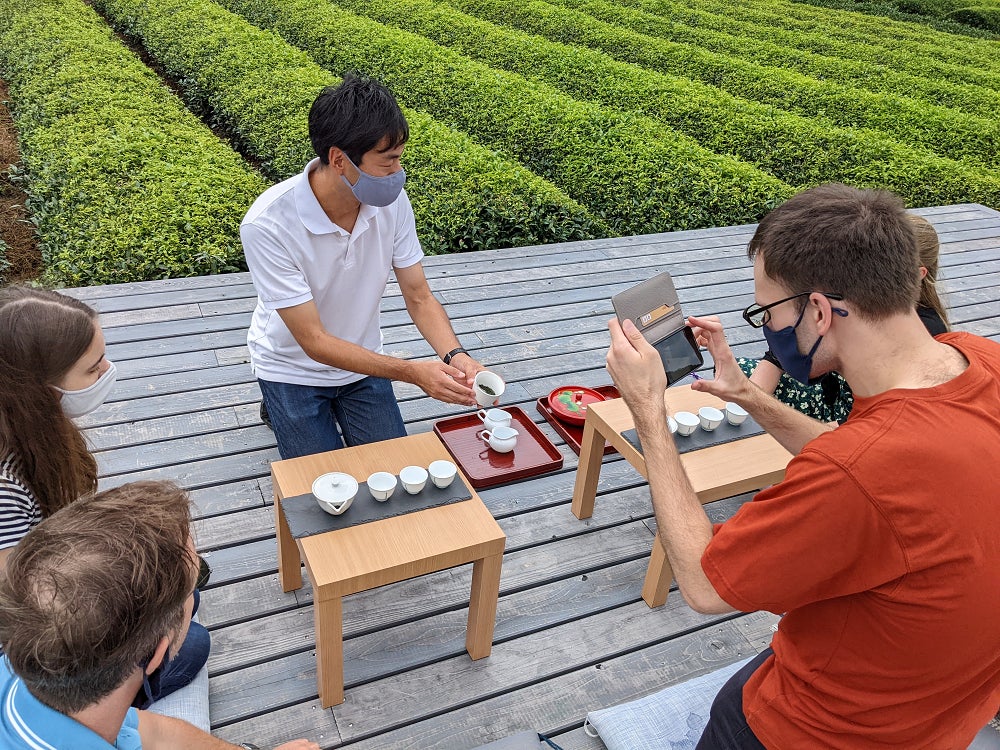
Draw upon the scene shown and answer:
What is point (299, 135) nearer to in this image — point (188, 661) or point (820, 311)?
point (188, 661)

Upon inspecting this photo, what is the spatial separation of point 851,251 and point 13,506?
6.39 feet

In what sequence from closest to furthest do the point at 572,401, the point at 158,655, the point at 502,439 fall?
the point at 158,655, the point at 502,439, the point at 572,401

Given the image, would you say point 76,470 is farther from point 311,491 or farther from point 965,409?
point 965,409

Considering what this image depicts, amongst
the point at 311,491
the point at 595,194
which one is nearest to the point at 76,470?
the point at 311,491

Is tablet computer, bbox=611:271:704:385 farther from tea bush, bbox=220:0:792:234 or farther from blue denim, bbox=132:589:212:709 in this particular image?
tea bush, bbox=220:0:792:234

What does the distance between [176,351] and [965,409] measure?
10.9 ft

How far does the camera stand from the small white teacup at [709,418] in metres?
2.80

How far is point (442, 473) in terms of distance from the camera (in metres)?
2.40

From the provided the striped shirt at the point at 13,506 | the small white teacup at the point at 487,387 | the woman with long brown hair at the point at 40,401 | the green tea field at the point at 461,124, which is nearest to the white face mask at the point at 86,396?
the woman with long brown hair at the point at 40,401

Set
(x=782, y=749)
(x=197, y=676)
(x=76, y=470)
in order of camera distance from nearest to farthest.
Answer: (x=782, y=749)
(x=76, y=470)
(x=197, y=676)

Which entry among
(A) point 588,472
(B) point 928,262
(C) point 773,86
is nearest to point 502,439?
(A) point 588,472

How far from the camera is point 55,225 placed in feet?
17.0

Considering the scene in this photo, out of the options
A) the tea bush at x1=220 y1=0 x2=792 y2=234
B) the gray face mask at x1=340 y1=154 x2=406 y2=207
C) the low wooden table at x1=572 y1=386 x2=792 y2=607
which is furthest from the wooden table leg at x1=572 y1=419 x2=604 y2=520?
the tea bush at x1=220 y1=0 x2=792 y2=234

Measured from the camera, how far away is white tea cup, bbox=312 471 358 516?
222 cm
